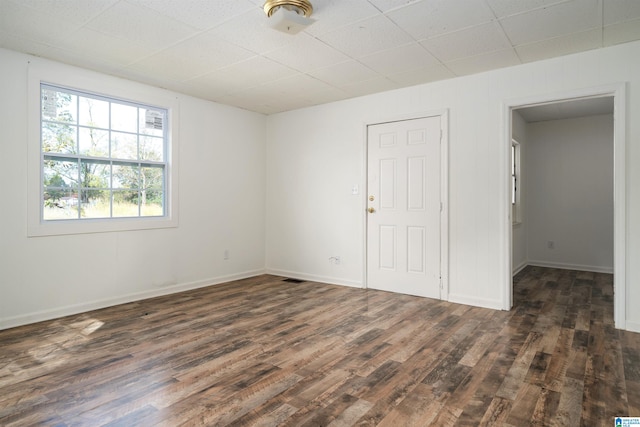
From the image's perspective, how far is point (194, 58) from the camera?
3.57 meters

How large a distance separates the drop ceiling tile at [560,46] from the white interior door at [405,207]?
1.12m

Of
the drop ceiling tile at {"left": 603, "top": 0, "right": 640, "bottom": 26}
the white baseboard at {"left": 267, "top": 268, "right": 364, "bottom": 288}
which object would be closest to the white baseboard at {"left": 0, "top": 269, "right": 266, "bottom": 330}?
the white baseboard at {"left": 267, "top": 268, "right": 364, "bottom": 288}

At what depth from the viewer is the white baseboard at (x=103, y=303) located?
134 inches

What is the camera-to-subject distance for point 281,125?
576 centimetres

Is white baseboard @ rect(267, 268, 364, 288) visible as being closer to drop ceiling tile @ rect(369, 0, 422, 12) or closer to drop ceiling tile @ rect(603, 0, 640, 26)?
drop ceiling tile @ rect(369, 0, 422, 12)

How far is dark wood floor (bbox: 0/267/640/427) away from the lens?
77.4 inches

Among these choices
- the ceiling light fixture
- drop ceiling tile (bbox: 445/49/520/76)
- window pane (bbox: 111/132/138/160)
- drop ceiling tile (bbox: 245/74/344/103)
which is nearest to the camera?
the ceiling light fixture

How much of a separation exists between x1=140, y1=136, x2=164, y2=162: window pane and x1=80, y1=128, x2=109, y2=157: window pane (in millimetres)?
413

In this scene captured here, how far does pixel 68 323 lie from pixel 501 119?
4.75 metres

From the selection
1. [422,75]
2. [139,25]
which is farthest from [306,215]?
[139,25]

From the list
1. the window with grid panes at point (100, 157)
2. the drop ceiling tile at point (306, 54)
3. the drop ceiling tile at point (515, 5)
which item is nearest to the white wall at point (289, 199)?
the window with grid panes at point (100, 157)

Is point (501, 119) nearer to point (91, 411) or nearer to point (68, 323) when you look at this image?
point (91, 411)

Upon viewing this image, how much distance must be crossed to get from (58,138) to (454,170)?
13.8 feet

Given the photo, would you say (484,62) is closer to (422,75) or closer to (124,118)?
(422,75)
